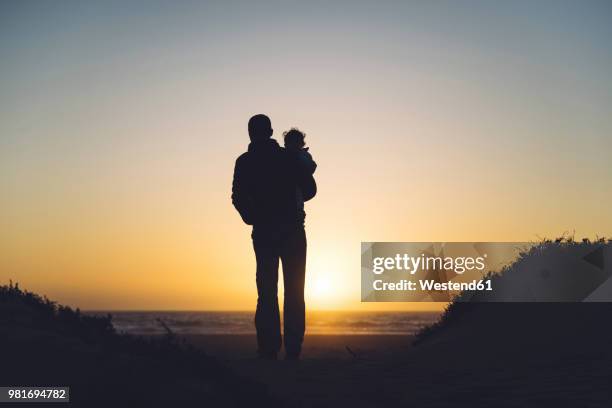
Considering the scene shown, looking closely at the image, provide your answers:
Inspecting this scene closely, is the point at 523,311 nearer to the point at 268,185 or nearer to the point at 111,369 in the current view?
the point at 268,185

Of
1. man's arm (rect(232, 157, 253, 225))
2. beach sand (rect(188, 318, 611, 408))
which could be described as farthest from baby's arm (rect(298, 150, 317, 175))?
beach sand (rect(188, 318, 611, 408))

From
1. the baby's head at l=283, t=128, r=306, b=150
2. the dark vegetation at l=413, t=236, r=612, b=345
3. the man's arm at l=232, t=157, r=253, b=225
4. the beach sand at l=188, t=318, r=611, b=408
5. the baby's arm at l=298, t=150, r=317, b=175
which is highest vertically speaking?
the baby's head at l=283, t=128, r=306, b=150

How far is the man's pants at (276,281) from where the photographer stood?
898cm

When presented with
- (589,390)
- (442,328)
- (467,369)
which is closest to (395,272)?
(442,328)

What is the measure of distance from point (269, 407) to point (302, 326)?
3.39 metres

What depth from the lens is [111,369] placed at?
5.80 metres

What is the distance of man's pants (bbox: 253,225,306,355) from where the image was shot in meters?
8.98

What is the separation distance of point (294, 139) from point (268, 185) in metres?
0.81

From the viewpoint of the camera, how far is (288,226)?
8969mm

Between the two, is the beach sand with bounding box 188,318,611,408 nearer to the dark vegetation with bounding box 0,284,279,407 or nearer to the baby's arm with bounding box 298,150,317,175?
the dark vegetation with bounding box 0,284,279,407

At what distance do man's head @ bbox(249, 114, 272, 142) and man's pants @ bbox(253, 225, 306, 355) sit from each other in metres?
1.14

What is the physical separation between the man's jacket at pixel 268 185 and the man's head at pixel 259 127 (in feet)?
0.22

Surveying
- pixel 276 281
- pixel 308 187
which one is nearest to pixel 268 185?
pixel 308 187

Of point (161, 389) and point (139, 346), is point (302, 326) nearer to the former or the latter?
point (139, 346)
